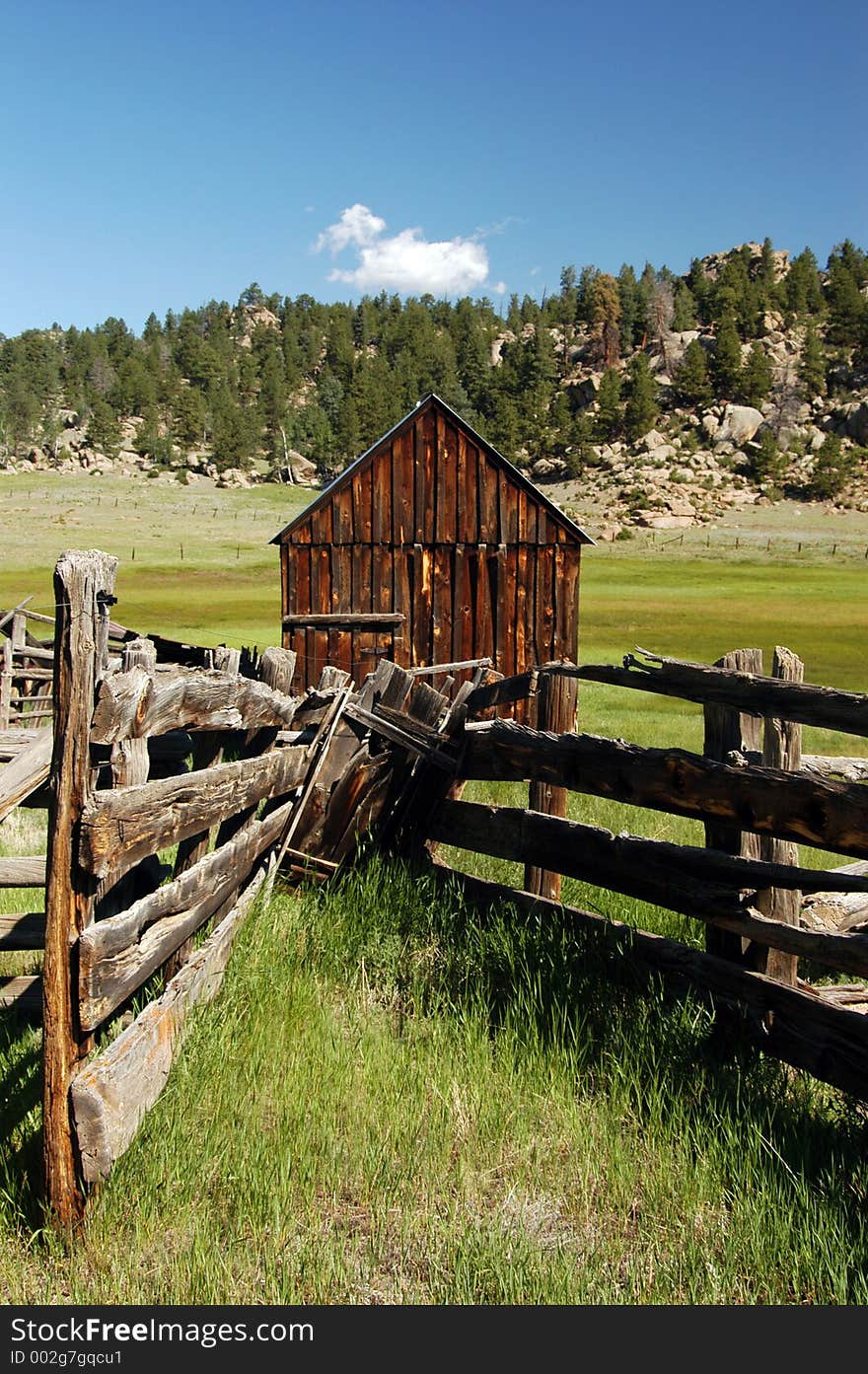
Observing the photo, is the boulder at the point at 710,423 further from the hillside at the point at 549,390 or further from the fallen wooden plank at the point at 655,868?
the fallen wooden plank at the point at 655,868

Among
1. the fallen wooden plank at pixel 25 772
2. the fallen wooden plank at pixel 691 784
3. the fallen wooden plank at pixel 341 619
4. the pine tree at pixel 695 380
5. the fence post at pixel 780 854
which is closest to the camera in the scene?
the fallen wooden plank at pixel 25 772

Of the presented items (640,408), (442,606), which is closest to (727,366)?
(640,408)

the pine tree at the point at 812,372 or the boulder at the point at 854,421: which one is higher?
→ the pine tree at the point at 812,372

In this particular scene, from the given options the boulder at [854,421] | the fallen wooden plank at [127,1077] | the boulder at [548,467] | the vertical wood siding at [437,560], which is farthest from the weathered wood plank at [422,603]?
the boulder at [854,421]

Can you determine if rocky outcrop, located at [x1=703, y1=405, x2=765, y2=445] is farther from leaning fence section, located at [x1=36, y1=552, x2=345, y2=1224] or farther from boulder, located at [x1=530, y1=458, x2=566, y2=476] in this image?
leaning fence section, located at [x1=36, y1=552, x2=345, y2=1224]

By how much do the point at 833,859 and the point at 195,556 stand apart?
2386 inches

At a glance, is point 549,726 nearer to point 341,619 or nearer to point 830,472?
point 341,619

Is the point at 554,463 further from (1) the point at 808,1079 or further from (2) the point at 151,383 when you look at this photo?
(1) the point at 808,1079

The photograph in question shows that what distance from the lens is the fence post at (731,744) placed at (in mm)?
4262

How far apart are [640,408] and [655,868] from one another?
14298 centimetres

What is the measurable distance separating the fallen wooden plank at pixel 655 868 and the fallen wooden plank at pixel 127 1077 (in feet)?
6.52

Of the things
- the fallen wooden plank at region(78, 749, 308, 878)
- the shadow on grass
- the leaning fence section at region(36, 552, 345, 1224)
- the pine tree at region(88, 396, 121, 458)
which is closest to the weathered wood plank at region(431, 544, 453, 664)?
the shadow on grass

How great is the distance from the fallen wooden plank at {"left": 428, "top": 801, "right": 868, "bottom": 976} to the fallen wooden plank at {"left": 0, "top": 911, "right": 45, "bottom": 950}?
7.64 ft

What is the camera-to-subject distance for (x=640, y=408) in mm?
138875
